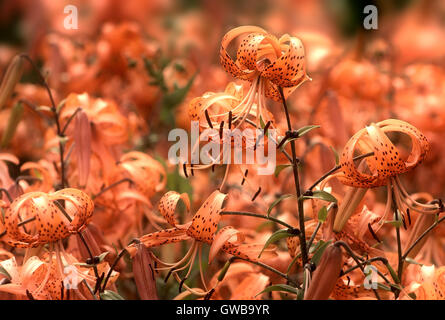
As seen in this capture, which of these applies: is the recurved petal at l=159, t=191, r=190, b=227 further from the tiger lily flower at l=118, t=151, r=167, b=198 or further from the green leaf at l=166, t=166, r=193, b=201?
the green leaf at l=166, t=166, r=193, b=201

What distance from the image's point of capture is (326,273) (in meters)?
0.64

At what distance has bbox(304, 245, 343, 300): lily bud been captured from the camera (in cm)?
63

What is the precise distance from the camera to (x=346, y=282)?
0.81m

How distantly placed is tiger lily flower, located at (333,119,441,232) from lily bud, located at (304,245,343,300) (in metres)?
0.11

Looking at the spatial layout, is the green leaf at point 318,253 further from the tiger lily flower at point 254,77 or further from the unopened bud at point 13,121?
the unopened bud at point 13,121

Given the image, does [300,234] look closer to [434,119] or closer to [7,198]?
[7,198]

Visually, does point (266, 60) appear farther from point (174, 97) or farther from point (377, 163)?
point (174, 97)

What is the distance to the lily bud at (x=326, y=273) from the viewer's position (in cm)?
63

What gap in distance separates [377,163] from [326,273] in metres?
0.14

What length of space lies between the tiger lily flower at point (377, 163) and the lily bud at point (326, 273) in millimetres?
109

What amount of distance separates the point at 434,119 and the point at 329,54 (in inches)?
11.7

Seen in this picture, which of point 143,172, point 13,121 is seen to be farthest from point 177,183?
point 13,121

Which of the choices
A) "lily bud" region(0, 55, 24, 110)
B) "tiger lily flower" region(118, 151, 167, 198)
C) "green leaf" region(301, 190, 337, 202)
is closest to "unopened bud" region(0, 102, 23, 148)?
"lily bud" region(0, 55, 24, 110)
